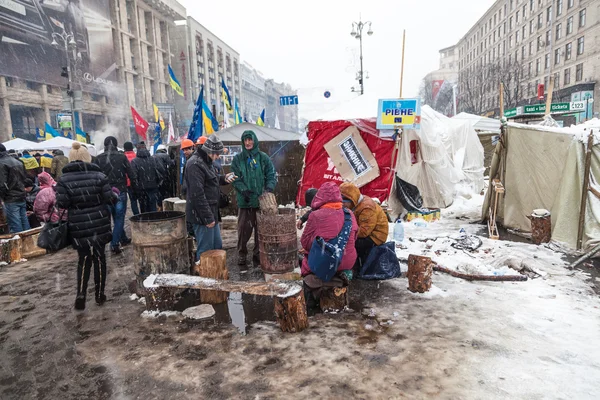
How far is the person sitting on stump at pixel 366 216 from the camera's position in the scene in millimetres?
4781

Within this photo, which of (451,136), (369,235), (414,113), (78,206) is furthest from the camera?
(451,136)

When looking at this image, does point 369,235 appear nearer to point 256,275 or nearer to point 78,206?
point 256,275

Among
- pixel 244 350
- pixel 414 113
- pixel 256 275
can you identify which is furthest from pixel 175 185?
pixel 244 350

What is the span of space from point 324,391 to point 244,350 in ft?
3.14

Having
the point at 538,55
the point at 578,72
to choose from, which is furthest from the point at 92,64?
the point at 538,55

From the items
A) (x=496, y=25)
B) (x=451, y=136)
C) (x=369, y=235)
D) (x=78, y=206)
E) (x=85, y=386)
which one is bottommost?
(x=85, y=386)

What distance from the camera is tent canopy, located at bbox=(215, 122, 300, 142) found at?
10.5 meters

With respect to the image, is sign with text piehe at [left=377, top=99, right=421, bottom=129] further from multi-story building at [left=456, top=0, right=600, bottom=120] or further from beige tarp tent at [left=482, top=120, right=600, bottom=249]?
multi-story building at [left=456, top=0, right=600, bottom=120]

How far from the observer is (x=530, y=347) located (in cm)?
336

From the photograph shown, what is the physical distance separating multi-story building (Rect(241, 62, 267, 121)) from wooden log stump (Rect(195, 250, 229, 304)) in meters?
83.9

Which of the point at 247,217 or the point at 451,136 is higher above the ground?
the point at 451,136

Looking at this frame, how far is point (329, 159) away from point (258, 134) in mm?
2488

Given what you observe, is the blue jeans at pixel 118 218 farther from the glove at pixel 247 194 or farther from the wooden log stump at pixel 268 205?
the wooden log stump at pixel 268 205

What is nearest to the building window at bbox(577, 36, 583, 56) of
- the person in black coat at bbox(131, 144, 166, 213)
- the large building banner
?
the person in black coat at bbox(131, 144, 166, 213)
